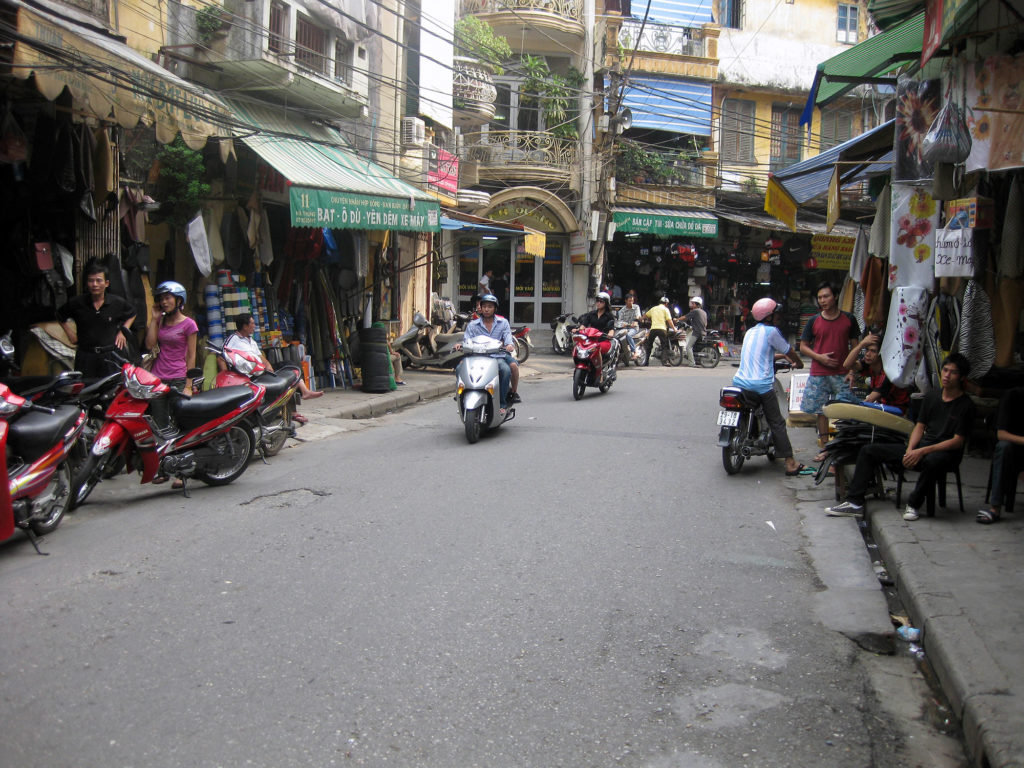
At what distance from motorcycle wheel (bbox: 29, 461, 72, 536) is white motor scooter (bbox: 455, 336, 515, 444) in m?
4.50

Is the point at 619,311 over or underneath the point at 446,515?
over

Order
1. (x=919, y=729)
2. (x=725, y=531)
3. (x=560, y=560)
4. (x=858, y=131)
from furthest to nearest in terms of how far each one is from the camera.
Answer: (x=858, y=131)
(x=725, y=531)
(x=560, y=560)
(x=919, y=729)

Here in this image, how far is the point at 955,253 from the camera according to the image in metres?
7.12

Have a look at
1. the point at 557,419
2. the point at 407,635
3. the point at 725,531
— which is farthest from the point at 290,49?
the point at 407,635

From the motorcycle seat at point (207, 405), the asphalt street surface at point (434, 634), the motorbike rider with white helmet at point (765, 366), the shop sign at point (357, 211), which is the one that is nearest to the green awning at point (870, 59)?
the motorbike rider with white helmet at point (765, 366)

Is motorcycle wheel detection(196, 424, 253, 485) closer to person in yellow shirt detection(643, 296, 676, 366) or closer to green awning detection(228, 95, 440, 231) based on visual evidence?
green awning detection(228, 95, 440, 231)

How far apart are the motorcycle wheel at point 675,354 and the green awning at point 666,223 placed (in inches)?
221

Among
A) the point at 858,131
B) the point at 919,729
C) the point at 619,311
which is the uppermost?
the point at 858,131

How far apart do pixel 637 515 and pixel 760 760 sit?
12.2 ft

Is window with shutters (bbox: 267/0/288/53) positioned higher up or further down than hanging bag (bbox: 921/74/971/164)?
higher up

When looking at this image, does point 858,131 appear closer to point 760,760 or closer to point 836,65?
point 836,65

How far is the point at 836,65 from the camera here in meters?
9.26

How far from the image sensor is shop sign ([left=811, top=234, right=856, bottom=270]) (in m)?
17.0

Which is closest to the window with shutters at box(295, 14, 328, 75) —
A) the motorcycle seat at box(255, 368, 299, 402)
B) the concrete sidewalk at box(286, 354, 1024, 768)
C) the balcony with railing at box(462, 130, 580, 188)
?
the motorcycle seat at box(255, 368, 299, 402)
